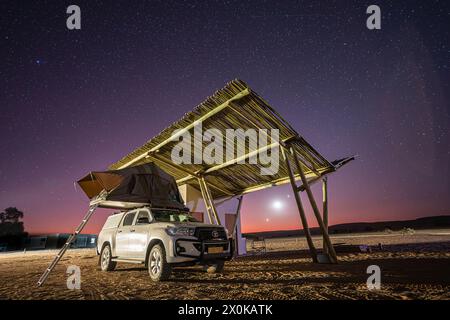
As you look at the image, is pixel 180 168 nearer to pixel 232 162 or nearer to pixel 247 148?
pixel 232 162

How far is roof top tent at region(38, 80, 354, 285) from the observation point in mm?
8859

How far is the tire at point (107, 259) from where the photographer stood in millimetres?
9836

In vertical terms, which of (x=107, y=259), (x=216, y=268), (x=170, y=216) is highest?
(x=170, y=216)

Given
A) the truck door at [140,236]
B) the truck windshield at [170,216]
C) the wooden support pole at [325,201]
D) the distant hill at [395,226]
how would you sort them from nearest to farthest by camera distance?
Result: the truck door at [140,236] → the truck windshield at [170,216] → the wooden support pole at [325,201] → the distant hill at [395,226]

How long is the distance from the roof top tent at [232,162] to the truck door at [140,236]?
0.63 meters

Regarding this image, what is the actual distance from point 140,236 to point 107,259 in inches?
108

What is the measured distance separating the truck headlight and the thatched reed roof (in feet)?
13.6

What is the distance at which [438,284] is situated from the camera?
5.44m

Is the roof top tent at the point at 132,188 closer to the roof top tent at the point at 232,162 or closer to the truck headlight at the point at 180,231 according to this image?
the roof top tent at the point at 232,162

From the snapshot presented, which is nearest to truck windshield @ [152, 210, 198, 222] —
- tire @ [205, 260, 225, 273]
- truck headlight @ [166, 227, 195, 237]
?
truck headlight @ [166, 227, 195, 237]

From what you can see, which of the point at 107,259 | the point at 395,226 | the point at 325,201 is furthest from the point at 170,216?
the point at 395,226

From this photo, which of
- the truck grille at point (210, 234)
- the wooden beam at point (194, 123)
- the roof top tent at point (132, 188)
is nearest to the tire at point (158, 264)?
the truck grille at point (210, 234)

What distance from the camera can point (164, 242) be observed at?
7141 mm
